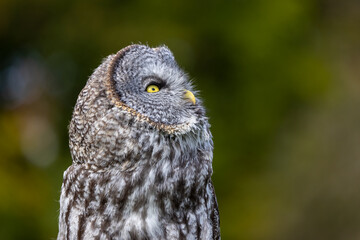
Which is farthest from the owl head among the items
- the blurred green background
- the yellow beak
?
the blurred green background

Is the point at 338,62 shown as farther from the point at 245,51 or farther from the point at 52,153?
the point at 52,153

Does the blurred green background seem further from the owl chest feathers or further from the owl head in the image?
the owl chest feathers

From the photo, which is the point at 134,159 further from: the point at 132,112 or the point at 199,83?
the point at 199,83

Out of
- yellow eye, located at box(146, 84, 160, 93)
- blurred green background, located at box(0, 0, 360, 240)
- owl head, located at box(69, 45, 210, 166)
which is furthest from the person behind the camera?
blurred green background, located at box(0, 0, 360, 240)

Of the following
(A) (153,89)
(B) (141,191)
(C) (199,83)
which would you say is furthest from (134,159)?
(C) (199,83)

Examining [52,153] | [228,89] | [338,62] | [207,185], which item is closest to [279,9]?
[228,89]

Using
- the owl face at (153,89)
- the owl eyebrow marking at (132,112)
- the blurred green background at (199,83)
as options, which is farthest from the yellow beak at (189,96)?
the blurred green background at (199,83)
